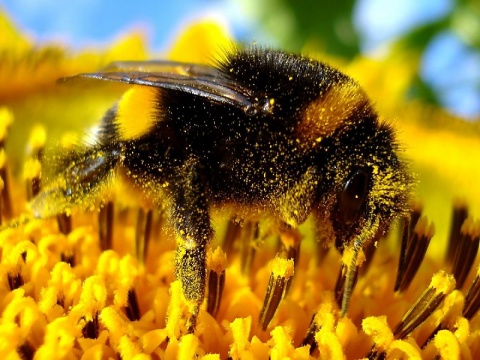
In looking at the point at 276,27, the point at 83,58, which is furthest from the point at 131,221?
the point at 276,27

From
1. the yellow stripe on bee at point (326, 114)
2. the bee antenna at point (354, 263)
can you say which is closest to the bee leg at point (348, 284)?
the bee antenna at point (354, 263)

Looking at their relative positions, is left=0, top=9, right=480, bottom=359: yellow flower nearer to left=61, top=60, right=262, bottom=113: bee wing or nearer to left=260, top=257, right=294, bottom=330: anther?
left=260, top=257, right=294, bottom=330: anther

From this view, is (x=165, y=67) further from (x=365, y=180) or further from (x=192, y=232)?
(x=365, y=180)

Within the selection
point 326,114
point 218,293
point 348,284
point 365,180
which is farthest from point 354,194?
point 218,293

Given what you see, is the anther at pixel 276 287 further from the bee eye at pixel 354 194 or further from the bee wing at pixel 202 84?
the bee wing at pixel 202 84

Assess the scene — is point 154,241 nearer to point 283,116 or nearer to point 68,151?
point 68,151

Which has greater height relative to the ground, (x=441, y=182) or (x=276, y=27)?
(x=276, y=27)
